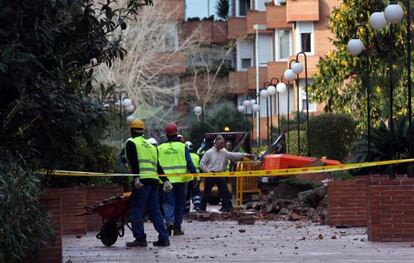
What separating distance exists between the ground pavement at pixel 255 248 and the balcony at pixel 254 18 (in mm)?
48963

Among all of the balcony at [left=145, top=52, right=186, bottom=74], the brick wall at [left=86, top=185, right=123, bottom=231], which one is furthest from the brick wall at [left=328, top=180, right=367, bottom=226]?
the balcony at [left=145, top=52, right=186, bottom=74]

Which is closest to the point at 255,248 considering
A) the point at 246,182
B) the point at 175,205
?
the point at 175,205

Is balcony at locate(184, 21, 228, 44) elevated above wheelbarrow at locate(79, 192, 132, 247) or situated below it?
above

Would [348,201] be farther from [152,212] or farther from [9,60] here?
[9,60]

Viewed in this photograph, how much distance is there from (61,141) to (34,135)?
320 millimetres

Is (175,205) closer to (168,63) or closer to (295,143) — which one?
(295,143)

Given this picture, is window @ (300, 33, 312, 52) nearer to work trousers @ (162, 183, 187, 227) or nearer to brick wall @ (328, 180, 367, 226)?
brick wall @ (328, 180, 367, 226)

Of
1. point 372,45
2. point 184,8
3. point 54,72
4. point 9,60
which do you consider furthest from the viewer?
point 184,8

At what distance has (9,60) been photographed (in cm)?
1095

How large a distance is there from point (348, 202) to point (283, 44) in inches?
1865

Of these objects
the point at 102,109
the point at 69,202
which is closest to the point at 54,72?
the point at 102,109

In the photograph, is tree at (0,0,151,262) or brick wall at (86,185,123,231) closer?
tree at (0,0,151,262)

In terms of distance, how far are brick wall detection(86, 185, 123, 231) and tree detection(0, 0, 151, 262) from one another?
7.02 metres

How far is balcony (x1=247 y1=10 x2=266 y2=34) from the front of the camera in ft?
227
